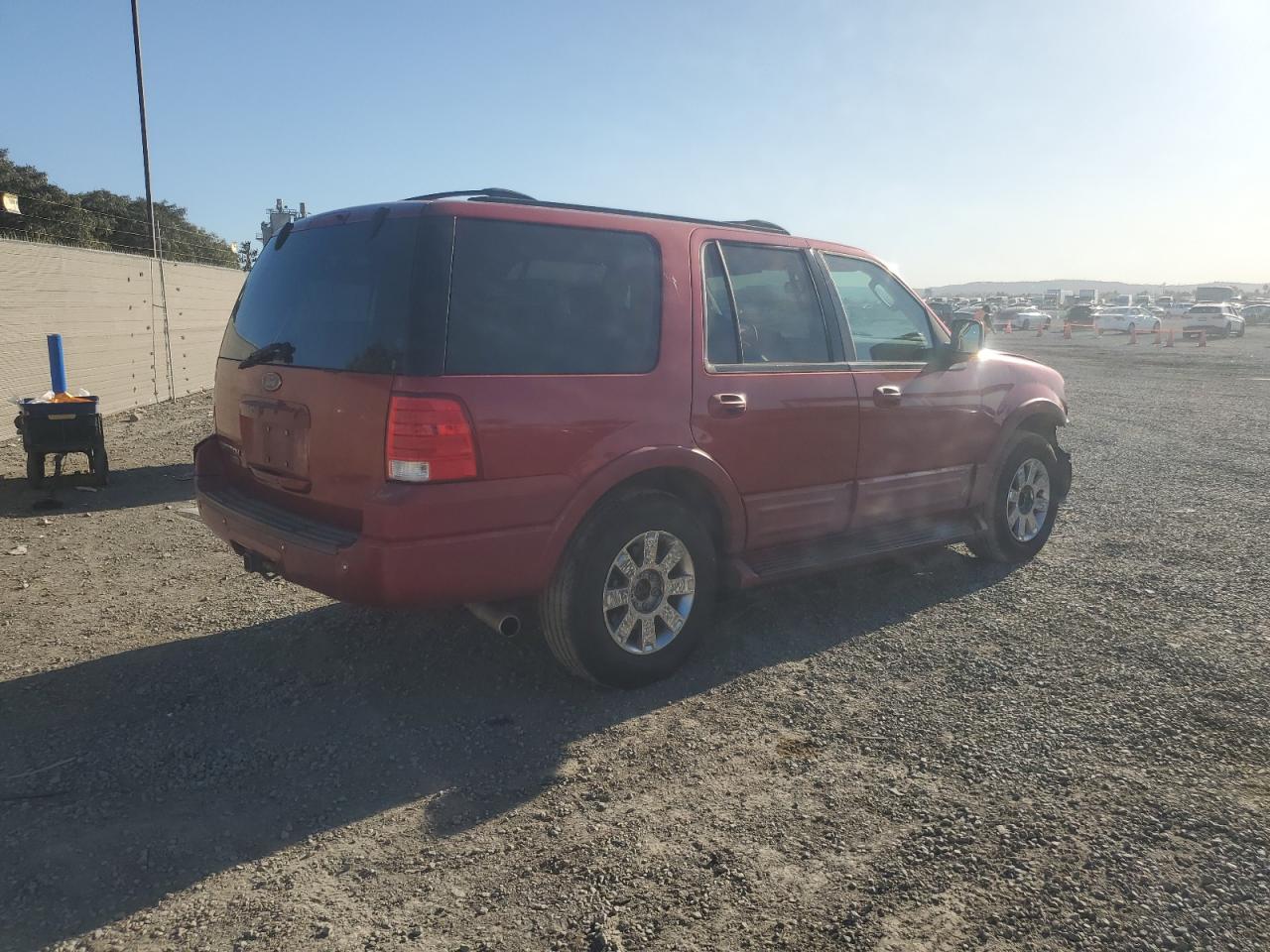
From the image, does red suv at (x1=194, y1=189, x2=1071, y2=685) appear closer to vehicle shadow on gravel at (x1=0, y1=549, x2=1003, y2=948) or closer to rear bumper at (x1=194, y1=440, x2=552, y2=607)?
rear bumper at (x1=194, y1=440, x2=552, y2=607)

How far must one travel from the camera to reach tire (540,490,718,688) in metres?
3.61

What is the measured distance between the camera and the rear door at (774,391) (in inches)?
160

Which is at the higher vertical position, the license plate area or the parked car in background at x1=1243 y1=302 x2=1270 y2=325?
the parked car in background at x1=1243 y1=302 x2=1270 y2=325

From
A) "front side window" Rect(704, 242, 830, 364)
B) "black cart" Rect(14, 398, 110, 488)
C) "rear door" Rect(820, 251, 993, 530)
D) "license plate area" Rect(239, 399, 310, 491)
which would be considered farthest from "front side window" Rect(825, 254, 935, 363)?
"black cart" Rect(14, 398, 110, 488)

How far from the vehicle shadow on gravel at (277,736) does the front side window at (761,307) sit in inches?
56.2

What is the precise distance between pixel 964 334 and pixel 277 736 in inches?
159

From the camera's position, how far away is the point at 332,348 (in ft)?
11.5

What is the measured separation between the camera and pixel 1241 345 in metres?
37.4

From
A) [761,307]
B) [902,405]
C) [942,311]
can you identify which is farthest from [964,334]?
[942,311]

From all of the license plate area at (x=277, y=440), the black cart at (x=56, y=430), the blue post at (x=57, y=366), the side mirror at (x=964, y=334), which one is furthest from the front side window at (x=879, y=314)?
the blue post at (x=57, y=366)

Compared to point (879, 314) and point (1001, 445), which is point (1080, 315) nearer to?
point (1001, 445)

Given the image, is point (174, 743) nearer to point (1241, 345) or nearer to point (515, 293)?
point (515, 293)

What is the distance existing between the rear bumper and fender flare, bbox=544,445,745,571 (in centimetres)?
8

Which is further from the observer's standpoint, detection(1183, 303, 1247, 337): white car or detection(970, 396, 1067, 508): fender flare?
detection(1183, 303, 1247, 337): white car
